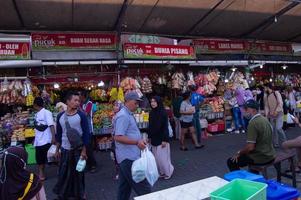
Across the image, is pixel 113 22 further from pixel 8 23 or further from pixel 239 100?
pixel 239 100

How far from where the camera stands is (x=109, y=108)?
9906 mm

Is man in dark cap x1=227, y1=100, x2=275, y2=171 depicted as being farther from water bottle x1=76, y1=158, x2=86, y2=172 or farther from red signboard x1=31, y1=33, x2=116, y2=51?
red signboard x1=31, y1=33, x2=116, y2=51

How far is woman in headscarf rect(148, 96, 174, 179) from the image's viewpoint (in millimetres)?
6520

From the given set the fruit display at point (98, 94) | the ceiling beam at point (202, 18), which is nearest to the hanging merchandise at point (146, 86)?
the fruit display at point (98, 94)

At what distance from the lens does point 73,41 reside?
922 centimetres

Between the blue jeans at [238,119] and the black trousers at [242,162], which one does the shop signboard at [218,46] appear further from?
the black trousers at [242,162]

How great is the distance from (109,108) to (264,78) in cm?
719

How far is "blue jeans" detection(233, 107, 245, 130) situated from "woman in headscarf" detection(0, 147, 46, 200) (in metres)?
9.00

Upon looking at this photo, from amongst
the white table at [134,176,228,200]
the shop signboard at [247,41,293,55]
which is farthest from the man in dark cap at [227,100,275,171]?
the shop signboard at [247,41,293,55]

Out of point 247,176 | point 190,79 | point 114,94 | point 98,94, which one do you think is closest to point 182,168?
point 114,94

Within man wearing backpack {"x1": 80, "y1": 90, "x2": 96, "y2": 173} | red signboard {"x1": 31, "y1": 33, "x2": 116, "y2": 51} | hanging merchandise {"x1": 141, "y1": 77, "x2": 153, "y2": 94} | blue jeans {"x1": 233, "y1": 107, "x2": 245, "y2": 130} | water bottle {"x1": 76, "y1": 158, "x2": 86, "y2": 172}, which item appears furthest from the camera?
blue jeans {"x1": 233, "y1": 107, "x2": 245, "y2": 130}

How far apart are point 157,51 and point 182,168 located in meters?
3.86

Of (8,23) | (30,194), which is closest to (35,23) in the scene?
(8,23)

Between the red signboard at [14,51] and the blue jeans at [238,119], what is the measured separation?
6806mm
